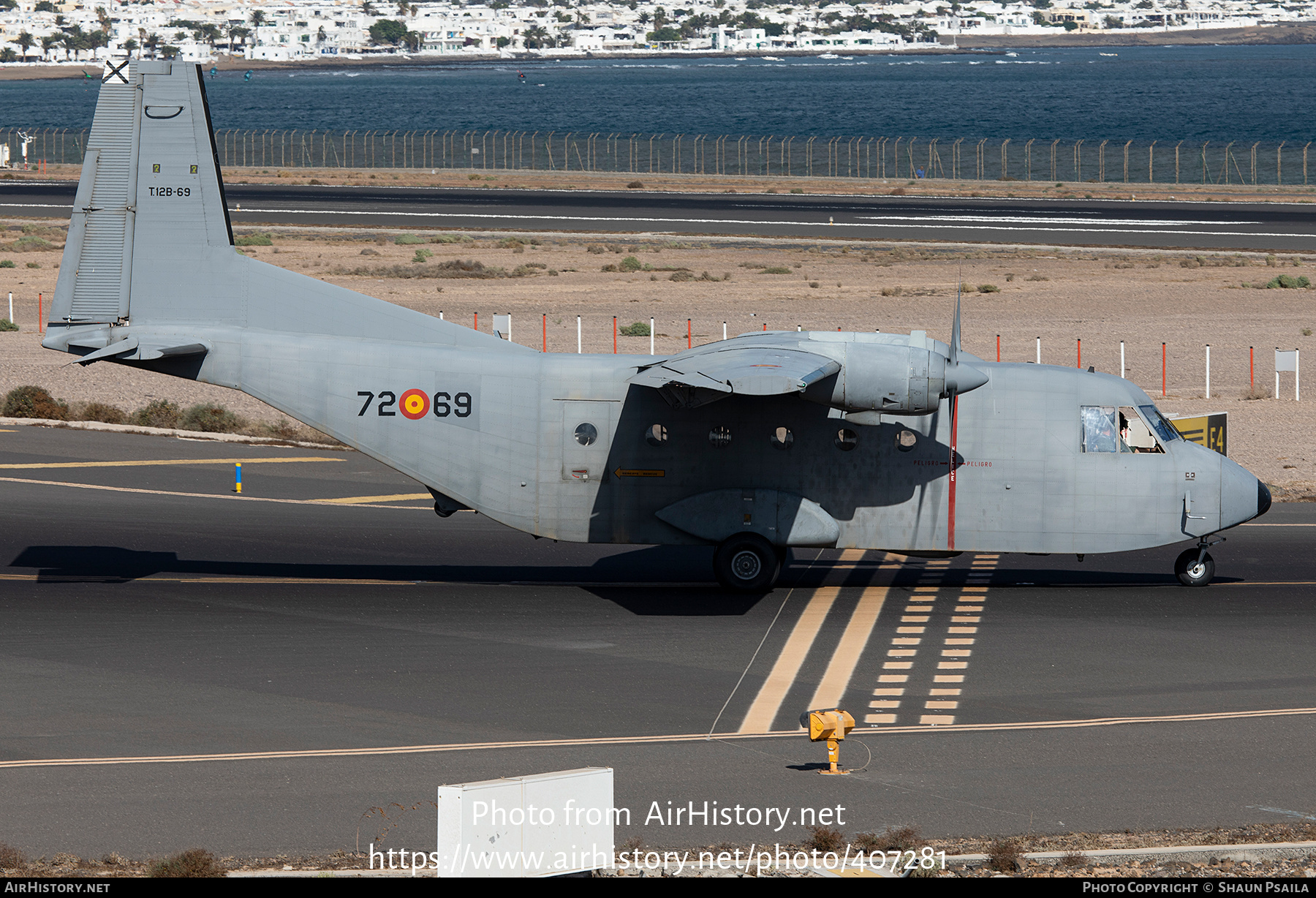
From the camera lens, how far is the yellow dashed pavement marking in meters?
32.8

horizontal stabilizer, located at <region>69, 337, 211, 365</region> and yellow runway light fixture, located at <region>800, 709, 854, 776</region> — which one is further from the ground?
horizontal stabilizer, located at <region>69, 337, 211, 365</region>

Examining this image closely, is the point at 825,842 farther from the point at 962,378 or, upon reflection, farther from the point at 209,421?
the point at 209,421

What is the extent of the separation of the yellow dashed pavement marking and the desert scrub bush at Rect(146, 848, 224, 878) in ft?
73.5

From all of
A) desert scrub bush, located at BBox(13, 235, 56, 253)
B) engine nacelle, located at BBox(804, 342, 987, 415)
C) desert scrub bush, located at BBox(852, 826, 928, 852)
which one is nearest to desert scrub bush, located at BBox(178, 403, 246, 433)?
engine nacelle, located at BBox(804, 342, 987, 415)

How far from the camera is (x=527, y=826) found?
10.1 meters

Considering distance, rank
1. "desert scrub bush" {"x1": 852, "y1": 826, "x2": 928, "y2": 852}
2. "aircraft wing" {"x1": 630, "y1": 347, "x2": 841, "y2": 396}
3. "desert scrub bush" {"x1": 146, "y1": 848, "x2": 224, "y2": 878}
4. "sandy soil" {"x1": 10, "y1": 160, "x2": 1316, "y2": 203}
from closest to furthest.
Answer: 1. "desert scrub bush" {"x1": 146, "y1": 848, "x2": 224, "y2": 878}
2. "desert scrub bush" {"x1": 852, "y1": 826, "x2": 928, "y2": 852}
3. "aircraft wing" {"x1": 630, "y1": 347, "x2": 841, "y2": 396}
4. "sandy soil" {"x1": 10, "y1": 160, "x2": 1316, "y2": 203}

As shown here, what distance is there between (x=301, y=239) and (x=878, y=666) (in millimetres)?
64931

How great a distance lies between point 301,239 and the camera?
258 ft

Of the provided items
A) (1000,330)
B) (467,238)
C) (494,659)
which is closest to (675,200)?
(467,238)

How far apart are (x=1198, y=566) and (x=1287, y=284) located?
43.0 m

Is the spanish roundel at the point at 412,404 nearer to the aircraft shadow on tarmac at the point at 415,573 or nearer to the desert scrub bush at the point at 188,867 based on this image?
the aircraft shadow on tarmac at the point at 415,573

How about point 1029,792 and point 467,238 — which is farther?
point 467,238

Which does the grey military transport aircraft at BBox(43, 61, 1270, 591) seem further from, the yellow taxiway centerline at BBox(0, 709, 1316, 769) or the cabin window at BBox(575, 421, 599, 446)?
the yellow taxiway centerline at BBox(0, 709, 1316, 769)
